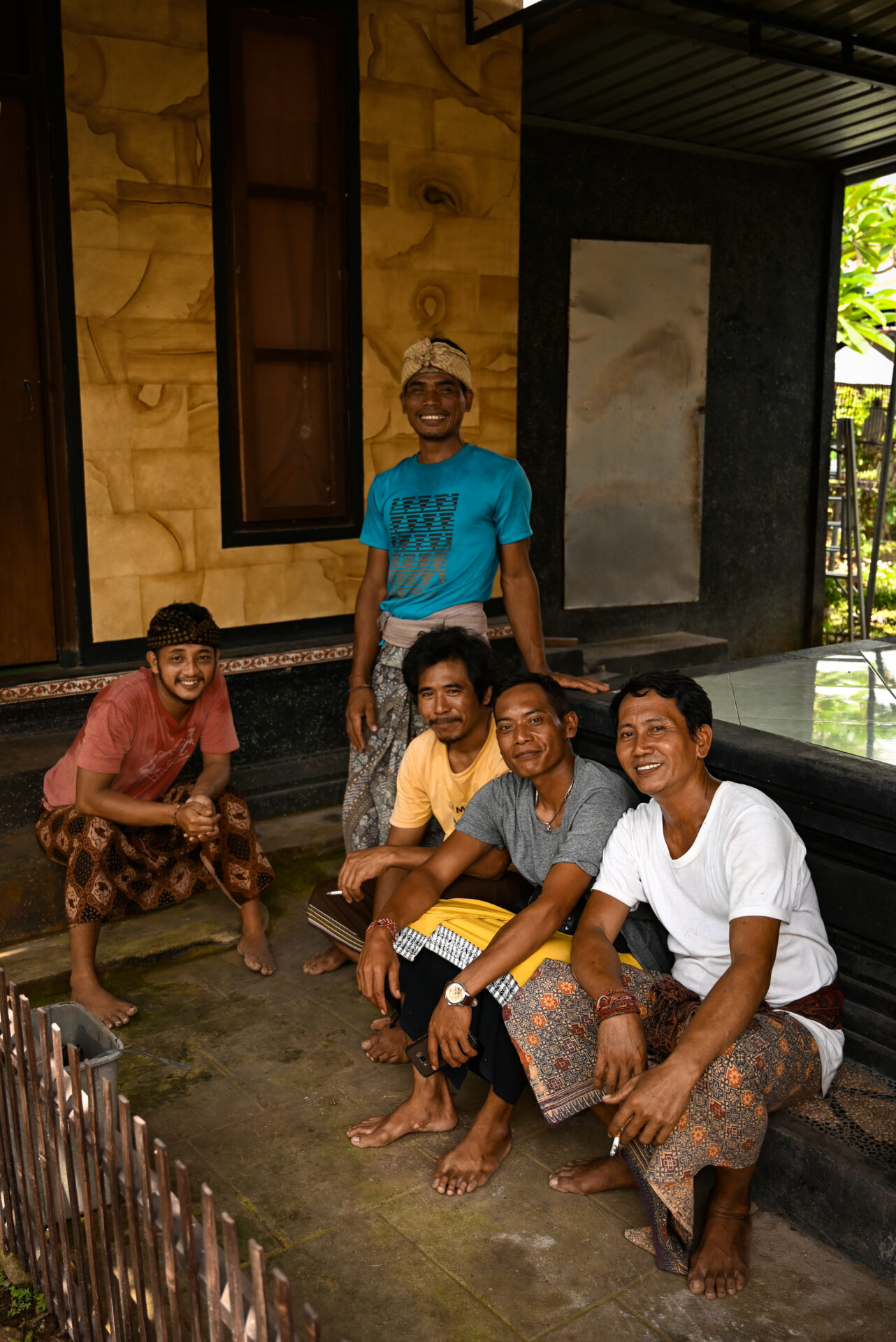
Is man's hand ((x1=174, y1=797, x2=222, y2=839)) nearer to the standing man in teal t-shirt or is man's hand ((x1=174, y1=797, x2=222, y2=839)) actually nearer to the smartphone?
the standing man in teal t-shirt

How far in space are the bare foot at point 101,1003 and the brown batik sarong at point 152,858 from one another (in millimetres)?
199

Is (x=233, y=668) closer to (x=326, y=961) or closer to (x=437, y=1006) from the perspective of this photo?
(x=326, y=961)

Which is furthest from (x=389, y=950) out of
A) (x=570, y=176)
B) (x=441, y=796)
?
(x=570, y=176)

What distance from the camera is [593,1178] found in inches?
116

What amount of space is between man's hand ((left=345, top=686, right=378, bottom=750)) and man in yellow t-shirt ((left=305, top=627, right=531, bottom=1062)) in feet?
1.67

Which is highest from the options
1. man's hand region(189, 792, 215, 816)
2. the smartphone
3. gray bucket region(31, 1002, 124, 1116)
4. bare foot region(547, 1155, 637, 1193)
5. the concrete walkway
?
man's hand region(189, 792, 215, 816)

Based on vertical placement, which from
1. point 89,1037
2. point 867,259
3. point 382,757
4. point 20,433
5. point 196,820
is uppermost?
point 867,259

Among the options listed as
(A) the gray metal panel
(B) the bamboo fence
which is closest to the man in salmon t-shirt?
(B) the bamboo fence

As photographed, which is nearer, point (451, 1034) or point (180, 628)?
point (451, 1034)

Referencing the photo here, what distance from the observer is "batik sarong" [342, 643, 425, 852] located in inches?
Result: 164

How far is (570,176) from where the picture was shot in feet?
24.5

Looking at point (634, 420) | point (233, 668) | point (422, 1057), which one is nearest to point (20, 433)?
point (233, 668)

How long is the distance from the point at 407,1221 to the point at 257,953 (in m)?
1.53

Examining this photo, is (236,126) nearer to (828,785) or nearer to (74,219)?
(74,219)
